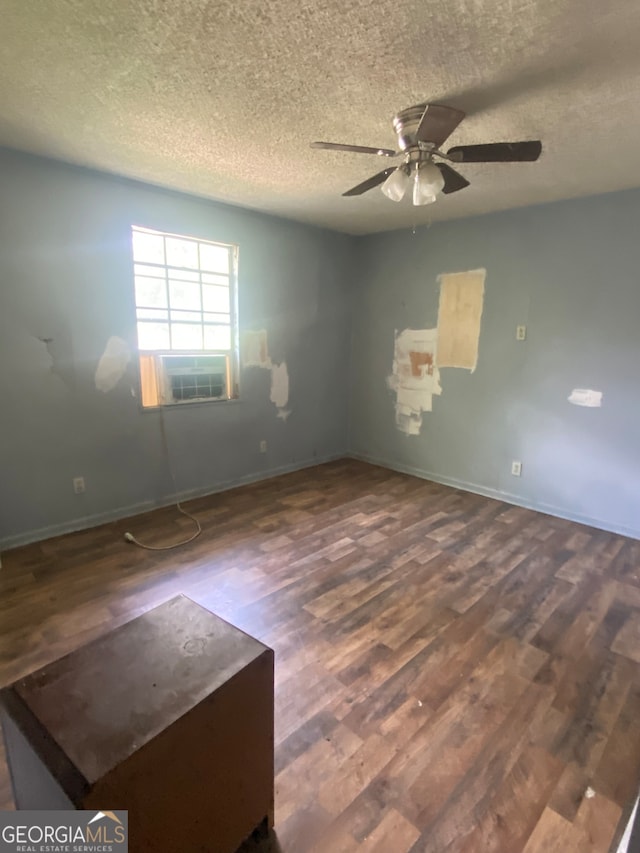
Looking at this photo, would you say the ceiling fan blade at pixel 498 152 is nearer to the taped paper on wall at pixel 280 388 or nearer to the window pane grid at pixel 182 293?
the window pane grid at pixel 182 293

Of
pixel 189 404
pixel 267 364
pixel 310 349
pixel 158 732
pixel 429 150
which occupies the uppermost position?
pixel 429 150

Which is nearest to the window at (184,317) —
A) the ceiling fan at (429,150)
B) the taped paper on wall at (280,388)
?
the taped paper on wall at (280,388)

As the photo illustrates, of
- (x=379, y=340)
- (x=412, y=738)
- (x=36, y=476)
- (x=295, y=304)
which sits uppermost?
(x=295, y=304)

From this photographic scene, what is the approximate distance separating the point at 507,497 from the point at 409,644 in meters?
2.20

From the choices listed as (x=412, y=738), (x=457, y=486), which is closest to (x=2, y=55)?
(x=412, y=738)

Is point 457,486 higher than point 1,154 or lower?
lower

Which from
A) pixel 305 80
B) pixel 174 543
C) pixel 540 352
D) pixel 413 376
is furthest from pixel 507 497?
pixel 305 80

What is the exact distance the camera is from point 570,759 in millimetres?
1462

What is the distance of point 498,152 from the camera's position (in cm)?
179

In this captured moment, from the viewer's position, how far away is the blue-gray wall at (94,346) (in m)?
2.62

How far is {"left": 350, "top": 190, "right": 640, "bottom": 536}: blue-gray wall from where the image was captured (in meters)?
3.06

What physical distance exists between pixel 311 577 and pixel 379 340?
282cm

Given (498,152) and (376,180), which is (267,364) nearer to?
(376,180)

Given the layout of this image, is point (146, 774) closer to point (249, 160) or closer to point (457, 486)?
point (249, 160)
